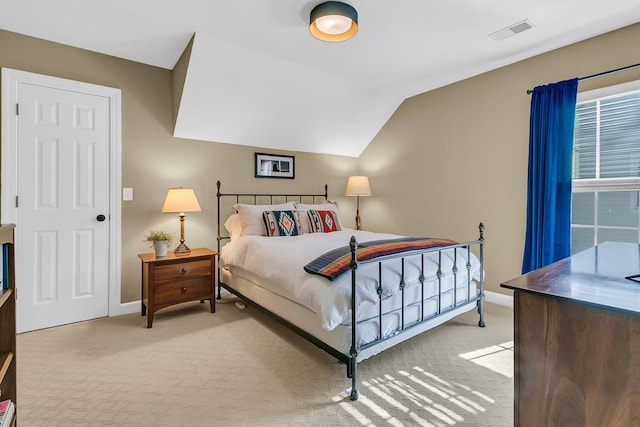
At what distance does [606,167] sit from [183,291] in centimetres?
399

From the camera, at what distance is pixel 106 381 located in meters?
2.01

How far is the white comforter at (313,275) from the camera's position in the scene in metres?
1.89

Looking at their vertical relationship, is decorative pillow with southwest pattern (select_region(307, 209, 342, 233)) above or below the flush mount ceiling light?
below

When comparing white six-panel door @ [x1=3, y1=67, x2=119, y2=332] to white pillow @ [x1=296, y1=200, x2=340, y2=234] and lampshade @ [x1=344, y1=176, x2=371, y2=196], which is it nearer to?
white pillow @ [x1=296, y1=200, x2=340, y2=234]

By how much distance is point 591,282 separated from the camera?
1.13m

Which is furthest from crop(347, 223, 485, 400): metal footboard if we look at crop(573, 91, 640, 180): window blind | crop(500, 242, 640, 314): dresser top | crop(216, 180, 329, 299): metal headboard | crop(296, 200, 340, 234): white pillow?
crop(216, 180, 329, 299): metal headboard

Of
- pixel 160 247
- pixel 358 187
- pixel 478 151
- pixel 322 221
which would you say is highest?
pixel 478 151

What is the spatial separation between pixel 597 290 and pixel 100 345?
10.2 ft

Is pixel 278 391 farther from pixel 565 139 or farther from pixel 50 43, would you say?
pixel 50 43

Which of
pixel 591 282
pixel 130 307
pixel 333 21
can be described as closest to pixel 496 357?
pixel 591 282

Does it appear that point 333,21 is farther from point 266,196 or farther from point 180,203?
point 266,196

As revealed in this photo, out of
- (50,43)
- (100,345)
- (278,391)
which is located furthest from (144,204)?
(278,391)

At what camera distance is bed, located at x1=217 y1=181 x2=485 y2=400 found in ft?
6.29

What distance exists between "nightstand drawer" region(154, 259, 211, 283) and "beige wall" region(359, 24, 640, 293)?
259cm
